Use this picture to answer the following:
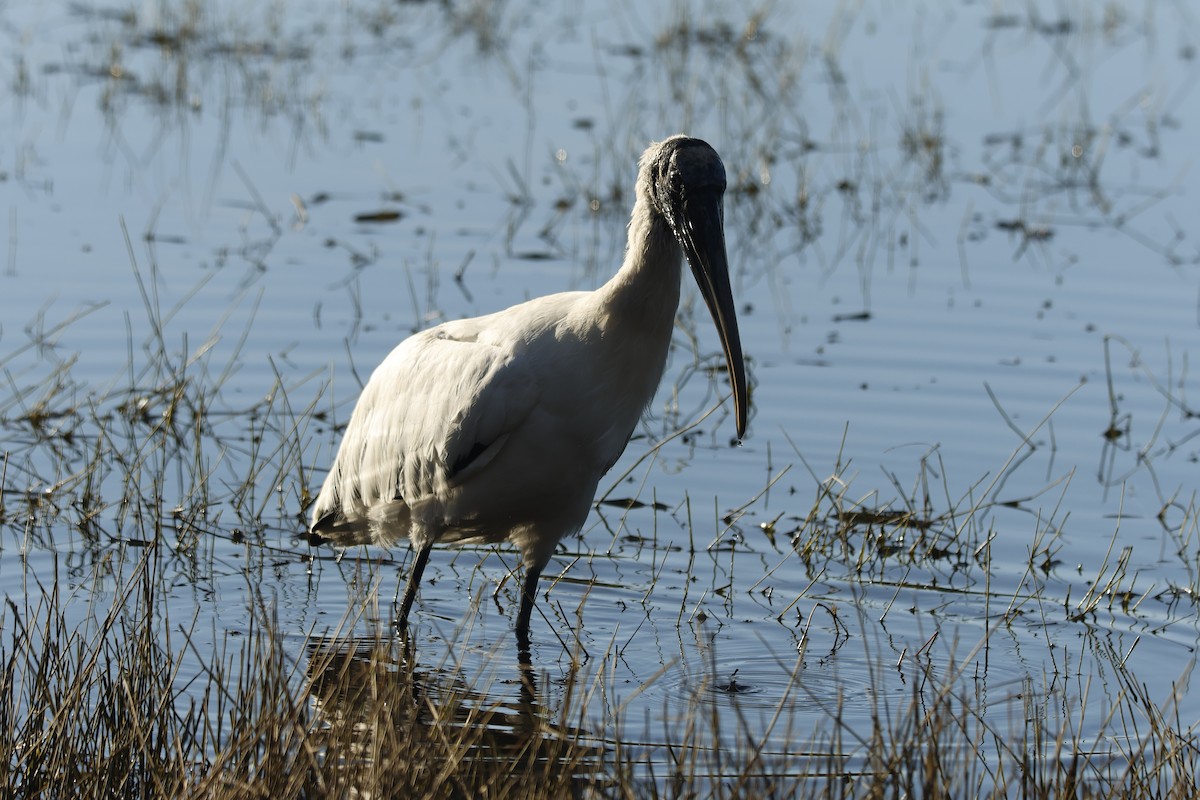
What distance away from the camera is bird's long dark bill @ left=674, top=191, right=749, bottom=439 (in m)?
5.59

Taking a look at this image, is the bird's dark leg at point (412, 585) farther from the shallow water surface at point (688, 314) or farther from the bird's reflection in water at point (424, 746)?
the bird's reflection in water at point (424, 746)

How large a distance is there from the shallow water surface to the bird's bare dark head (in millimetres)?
1484

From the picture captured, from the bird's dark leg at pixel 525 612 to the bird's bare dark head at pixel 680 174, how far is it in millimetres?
1441

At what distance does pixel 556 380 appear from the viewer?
5.61 m

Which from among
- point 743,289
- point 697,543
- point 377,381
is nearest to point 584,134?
point 743,289

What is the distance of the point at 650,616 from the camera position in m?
6.79

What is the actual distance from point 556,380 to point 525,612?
1157mm

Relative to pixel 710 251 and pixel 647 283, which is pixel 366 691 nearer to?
pixel 647 283

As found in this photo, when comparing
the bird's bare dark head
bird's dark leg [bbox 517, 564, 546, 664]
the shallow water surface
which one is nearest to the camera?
the bird's bare dark head

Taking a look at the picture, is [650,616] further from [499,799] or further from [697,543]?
[499,799]

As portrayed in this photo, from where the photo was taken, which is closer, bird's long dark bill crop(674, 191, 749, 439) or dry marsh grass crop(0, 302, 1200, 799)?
dry marsh grass crop(0, 302, 1200, 799)

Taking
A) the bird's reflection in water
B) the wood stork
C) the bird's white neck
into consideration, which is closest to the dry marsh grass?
the bird's reflection in water

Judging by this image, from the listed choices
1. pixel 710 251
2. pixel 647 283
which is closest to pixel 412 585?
pixel 647 283

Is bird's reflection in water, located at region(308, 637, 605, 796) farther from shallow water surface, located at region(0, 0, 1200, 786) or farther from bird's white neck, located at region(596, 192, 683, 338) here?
bird's white neck, located at region(596, 192, 683, 338)
